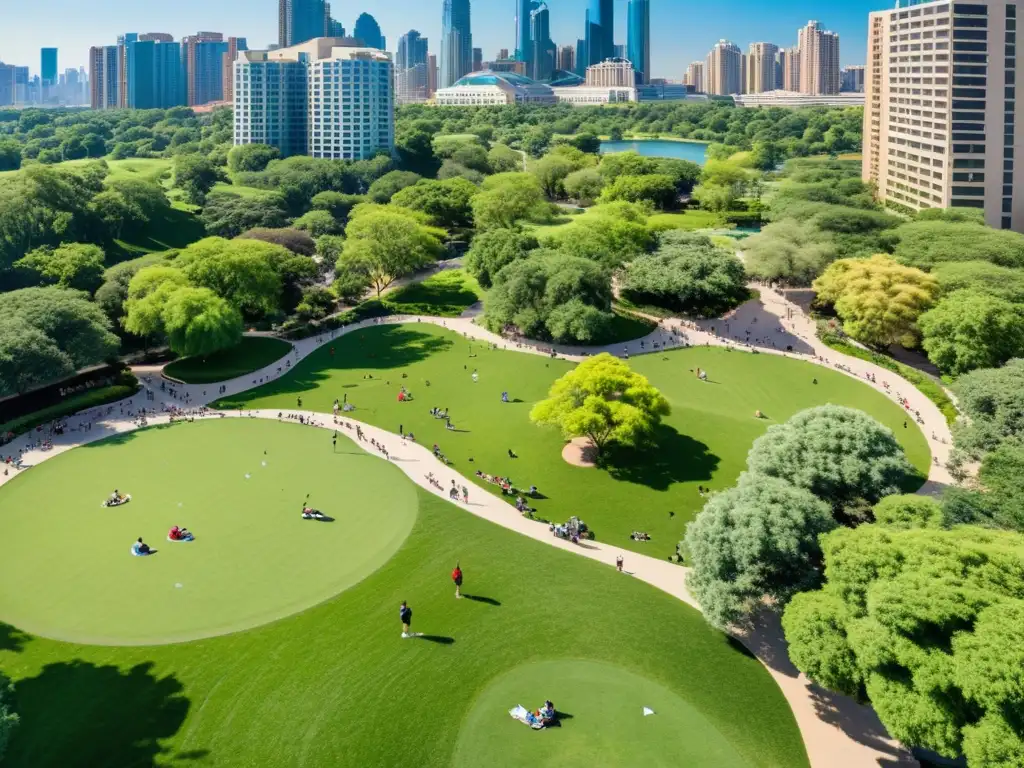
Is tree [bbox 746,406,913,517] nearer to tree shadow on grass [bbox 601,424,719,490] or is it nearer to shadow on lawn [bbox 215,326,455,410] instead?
tree shadow on grass [bbox 601,424,719,490]

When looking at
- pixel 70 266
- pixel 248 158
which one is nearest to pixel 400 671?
pixel 70 266

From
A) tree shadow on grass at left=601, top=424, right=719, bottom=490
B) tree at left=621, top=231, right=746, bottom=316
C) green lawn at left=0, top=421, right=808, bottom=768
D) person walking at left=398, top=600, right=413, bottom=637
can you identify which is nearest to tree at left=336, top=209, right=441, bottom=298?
tree at left=621, top=231, right=746, bottom=316

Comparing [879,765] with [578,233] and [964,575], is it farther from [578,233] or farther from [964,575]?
[578,233]

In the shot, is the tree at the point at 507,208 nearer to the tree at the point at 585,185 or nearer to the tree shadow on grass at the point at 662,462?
the tree at the point at 585,185

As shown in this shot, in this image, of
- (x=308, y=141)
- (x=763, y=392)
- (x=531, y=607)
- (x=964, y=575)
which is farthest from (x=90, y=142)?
(x=964, y=575)

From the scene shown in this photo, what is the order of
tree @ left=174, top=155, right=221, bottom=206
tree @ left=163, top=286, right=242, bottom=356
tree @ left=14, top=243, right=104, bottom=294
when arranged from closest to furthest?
1. tree @ left=163, top=286, right=242, bottom=356
2. tree @ left=14, top=243, right=104, bottom=294
3. tree @ left=174, top=155, right=221, bottom=206

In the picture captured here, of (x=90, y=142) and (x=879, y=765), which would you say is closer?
(x=879, y=765)
